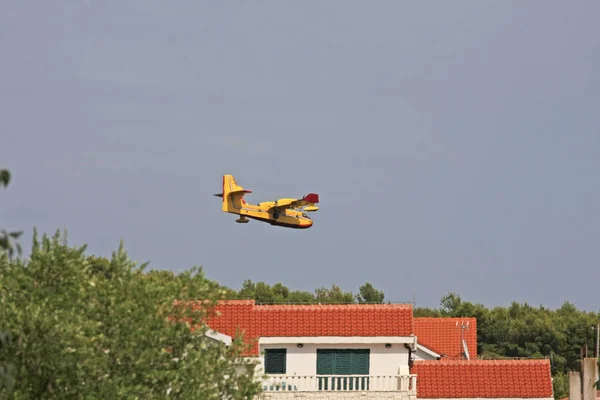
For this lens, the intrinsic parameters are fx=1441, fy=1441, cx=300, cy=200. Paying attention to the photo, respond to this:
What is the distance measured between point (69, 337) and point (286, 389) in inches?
868

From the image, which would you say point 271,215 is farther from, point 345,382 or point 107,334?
point 107,334

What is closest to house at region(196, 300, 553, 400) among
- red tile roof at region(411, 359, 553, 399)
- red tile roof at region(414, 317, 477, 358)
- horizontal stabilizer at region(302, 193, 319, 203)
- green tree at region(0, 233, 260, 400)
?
red tile roof at region(411, 359, 553, 399)

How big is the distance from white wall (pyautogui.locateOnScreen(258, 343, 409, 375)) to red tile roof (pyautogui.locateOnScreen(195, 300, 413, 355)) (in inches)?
18.7

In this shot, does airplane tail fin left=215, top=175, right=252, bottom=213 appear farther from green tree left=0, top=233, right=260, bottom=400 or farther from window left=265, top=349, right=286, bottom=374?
green tree left=0, top=233, right=260, bottom=400

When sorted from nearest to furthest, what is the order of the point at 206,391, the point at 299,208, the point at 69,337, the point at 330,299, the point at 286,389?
the point at 69,337 < the point at 206,391 < the point at 286,389 < the point at 299,208 < the point at 330,299

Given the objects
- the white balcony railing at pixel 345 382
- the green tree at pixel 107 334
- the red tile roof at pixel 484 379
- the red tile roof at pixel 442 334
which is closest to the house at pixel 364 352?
the red tile roof at pixel 484 379

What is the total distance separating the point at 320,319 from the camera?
50.2 metres

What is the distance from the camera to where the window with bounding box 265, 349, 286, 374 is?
164 feet

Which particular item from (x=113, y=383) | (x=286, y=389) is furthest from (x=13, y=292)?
(x=286, y=389)

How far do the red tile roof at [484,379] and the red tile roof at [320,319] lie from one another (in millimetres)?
1894

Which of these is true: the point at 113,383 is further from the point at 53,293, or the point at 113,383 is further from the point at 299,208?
the point at 299,208

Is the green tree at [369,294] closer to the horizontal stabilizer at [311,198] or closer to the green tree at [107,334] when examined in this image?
the horizontal stabilizer at [311,198]

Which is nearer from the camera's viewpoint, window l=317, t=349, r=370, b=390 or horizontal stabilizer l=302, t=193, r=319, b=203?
window l=317, t=349, r=370, b=390

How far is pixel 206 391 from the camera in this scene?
28703mm
